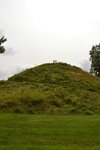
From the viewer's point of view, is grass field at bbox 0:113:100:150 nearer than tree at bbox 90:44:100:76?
Yes

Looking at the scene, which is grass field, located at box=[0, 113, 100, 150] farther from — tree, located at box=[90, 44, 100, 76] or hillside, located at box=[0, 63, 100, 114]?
tree, located at box=[90, 44, 100, 76]

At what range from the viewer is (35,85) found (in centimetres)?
3853

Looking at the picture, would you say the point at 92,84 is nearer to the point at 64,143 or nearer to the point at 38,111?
the point at 38,111

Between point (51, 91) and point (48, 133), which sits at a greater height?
point (51, 91)

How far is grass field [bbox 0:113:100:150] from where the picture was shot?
55.9 ft

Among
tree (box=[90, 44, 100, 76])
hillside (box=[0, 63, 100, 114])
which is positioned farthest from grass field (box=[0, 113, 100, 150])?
tree (box=[90, 44, 100, 76])

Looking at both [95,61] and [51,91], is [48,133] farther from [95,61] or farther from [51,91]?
[95,61]

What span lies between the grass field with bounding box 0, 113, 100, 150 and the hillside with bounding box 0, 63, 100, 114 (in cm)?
611

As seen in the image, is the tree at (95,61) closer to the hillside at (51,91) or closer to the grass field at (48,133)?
the hillside at (51,91)

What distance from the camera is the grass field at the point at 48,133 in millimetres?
17047

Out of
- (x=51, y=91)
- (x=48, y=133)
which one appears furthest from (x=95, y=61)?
(x=48, y=133)

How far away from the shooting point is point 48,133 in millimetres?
19719

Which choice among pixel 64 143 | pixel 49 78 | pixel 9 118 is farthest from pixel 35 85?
Answer: pixel 64 143

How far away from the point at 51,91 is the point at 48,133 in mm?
16503
